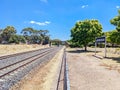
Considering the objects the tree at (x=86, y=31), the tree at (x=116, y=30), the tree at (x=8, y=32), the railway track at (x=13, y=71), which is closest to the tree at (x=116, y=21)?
the tree at (x=116, y=30)

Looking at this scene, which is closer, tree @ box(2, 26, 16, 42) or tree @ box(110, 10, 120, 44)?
tree @ box(110, 10, 120, 44)

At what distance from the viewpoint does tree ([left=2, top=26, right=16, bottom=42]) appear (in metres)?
144

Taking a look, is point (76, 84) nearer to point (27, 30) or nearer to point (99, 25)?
point (99, 25)

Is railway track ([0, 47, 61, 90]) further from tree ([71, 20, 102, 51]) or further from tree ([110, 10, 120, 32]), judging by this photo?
tree ([71, 20, 102, 51])

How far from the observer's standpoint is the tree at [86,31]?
192ft

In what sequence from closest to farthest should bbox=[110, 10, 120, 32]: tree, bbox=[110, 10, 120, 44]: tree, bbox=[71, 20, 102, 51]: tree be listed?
bbox=[110, 10, 120, 44]: tree < bbox=[110, 10, 120, 32]: tree < bbox=[71, 20, 102, 51]: tree

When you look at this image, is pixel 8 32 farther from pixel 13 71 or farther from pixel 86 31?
pixel 13 71

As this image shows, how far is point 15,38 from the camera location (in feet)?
485

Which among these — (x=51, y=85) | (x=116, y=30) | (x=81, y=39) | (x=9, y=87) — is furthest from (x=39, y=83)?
(x=81, y=39)

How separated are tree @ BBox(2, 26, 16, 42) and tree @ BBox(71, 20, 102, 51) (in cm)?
8914

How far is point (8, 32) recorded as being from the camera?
474 ft

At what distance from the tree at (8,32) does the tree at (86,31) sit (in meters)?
89.1

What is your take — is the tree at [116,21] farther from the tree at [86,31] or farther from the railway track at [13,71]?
the tree at [86,31]

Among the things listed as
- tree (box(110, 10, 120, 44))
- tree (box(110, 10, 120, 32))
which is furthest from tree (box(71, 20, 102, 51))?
tree (box(110, 10, 120, 44))
